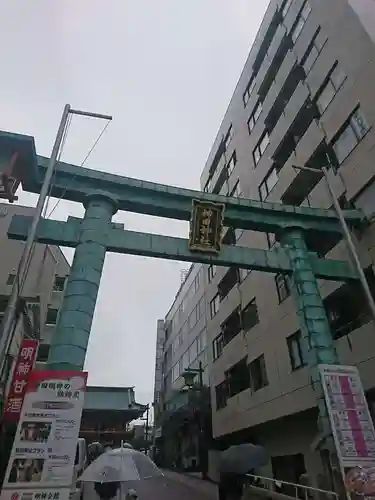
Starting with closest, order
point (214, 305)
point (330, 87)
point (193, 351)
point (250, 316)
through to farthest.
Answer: point (330, 87) → point (250, 316) → point (214, 305) → point (193, 351)

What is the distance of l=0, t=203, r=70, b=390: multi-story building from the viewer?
65.3 ft

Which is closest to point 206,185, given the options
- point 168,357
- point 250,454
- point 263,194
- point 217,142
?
point 217,142

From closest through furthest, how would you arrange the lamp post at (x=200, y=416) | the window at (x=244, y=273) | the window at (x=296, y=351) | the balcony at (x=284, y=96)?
1. the window at (x=296, y=351)
2. the balcony at (x=284, y=96)
3. the window at (x=244, y=273)
4. the lamp post at (x=200, y=416)

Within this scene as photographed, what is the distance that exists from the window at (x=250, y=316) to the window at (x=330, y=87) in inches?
376

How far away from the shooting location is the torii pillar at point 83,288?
7.28m

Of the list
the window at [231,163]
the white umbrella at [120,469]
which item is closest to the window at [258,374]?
the white umbrella at [120,469]

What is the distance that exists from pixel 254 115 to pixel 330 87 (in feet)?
24.8

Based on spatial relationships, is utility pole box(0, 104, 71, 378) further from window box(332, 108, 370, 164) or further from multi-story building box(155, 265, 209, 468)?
multi-story building box(155, 265, 209, 468)

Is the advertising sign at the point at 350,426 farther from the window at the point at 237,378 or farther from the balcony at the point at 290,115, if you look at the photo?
the window at the point at 237,378

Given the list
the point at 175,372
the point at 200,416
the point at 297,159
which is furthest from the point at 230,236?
the point at 175,372

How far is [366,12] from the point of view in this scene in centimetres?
Answer: 1299

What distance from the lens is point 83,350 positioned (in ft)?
24.4

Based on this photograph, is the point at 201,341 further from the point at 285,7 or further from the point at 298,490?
the point at 285,7

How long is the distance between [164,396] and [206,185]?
2914cm
